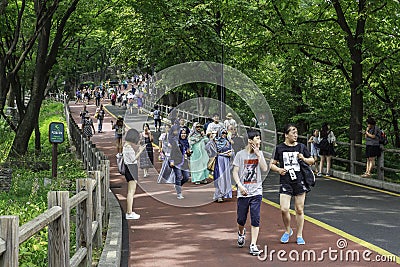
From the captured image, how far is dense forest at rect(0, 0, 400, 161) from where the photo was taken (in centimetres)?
2077

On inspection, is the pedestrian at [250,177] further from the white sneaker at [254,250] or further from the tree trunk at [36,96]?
the tree trunk at [36,96]

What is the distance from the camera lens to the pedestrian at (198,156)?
55.1 feet

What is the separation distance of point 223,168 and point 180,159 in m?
1.73

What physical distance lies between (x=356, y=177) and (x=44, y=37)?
A: 38.4 ft

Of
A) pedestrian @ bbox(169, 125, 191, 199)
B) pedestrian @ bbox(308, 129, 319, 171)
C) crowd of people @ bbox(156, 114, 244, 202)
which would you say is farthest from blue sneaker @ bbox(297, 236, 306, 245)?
pedestrian @ bbox(308, 129, 319, 171)

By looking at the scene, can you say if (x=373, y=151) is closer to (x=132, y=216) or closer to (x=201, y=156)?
(x=201, y=156)

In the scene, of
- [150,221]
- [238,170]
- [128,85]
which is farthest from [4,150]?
[128,85]

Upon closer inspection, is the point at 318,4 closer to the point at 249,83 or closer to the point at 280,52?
the point at 280,52

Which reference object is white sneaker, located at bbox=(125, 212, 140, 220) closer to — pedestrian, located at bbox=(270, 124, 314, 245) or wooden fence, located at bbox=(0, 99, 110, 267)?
wooden fence, located at bbox=(0, 99, 110, 267)

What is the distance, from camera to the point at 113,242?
9.28 m

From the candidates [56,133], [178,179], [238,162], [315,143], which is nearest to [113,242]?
[238,162]

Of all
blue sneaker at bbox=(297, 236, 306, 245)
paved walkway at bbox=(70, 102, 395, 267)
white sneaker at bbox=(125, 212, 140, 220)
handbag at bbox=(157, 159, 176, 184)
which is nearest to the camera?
paved walkway at bbox=(70, 102, 395, 267)

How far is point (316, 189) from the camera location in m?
16.3

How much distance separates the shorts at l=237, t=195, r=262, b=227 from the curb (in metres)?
1.94
